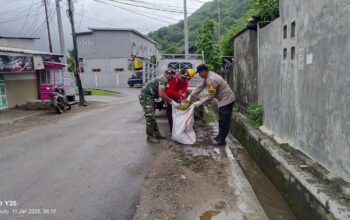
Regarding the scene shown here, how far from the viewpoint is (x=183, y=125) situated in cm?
693

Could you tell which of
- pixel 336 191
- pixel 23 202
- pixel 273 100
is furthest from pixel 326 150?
pixel 23 202

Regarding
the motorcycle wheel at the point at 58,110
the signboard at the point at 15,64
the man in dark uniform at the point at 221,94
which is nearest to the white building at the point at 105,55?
the signboard at the point at 15,64

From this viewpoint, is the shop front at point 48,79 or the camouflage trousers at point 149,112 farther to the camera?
the shop front at point 48,79

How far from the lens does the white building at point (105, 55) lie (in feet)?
136

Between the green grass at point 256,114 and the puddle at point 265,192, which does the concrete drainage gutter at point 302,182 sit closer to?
the puddle at point 265,192

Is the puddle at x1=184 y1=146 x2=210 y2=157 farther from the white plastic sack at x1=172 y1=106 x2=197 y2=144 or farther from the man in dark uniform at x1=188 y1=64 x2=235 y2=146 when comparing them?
the man in dark uniform at x1=188 y1=64 x2=235 y2=146

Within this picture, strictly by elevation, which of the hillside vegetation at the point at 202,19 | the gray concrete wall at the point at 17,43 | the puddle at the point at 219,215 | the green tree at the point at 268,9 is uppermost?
the hillside vegetation at the point at 202,19


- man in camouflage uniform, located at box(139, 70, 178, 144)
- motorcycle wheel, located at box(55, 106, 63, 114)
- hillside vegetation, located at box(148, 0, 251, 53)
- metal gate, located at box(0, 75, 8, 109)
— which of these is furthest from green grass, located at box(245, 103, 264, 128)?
hillside vegetation, located at box(148, 0, 251, 53)

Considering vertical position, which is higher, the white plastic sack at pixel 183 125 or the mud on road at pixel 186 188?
the white plastic sack at pixel 183 125

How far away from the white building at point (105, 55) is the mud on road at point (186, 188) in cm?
3589

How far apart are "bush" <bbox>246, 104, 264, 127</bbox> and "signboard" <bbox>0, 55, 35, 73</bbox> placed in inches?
414

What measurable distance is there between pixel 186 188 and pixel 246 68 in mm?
5111

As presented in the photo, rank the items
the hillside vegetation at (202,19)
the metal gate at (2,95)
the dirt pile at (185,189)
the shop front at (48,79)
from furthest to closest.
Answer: the hillside vegetation at (202,19), the shop front at (48,79), the metal gate at (2,95), the dirt pile at (185,189)

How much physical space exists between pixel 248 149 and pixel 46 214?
4501 mm
